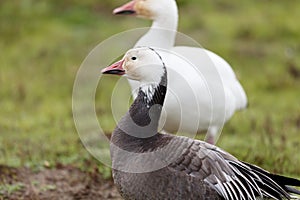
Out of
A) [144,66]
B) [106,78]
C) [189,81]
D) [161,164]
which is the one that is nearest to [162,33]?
[189,81]

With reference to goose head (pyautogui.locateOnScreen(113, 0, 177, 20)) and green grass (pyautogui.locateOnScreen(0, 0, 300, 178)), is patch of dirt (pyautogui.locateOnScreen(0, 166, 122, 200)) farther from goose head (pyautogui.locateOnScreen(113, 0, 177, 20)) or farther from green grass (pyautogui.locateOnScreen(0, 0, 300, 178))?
goose head (pyautogui.locateOnScreen(113, 0, 177, 20))

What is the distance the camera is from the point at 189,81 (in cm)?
610

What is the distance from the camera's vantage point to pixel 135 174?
4.44 m

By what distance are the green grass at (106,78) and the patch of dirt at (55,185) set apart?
0.19 meters

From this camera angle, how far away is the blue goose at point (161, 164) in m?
4.43

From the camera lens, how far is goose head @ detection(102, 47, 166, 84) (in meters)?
4.79

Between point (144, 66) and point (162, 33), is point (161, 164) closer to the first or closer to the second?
point (144, 66)

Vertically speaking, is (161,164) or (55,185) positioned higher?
(161,164)

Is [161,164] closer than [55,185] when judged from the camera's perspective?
Yes

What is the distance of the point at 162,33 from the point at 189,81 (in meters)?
0.66

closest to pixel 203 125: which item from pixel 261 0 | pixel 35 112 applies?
pixel 35 112

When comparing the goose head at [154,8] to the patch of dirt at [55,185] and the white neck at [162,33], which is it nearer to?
the white neck at [162,33]

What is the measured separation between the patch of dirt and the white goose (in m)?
0.83

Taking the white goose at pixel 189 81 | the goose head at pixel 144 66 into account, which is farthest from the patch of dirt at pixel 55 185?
the goose head at pixel 144 66
